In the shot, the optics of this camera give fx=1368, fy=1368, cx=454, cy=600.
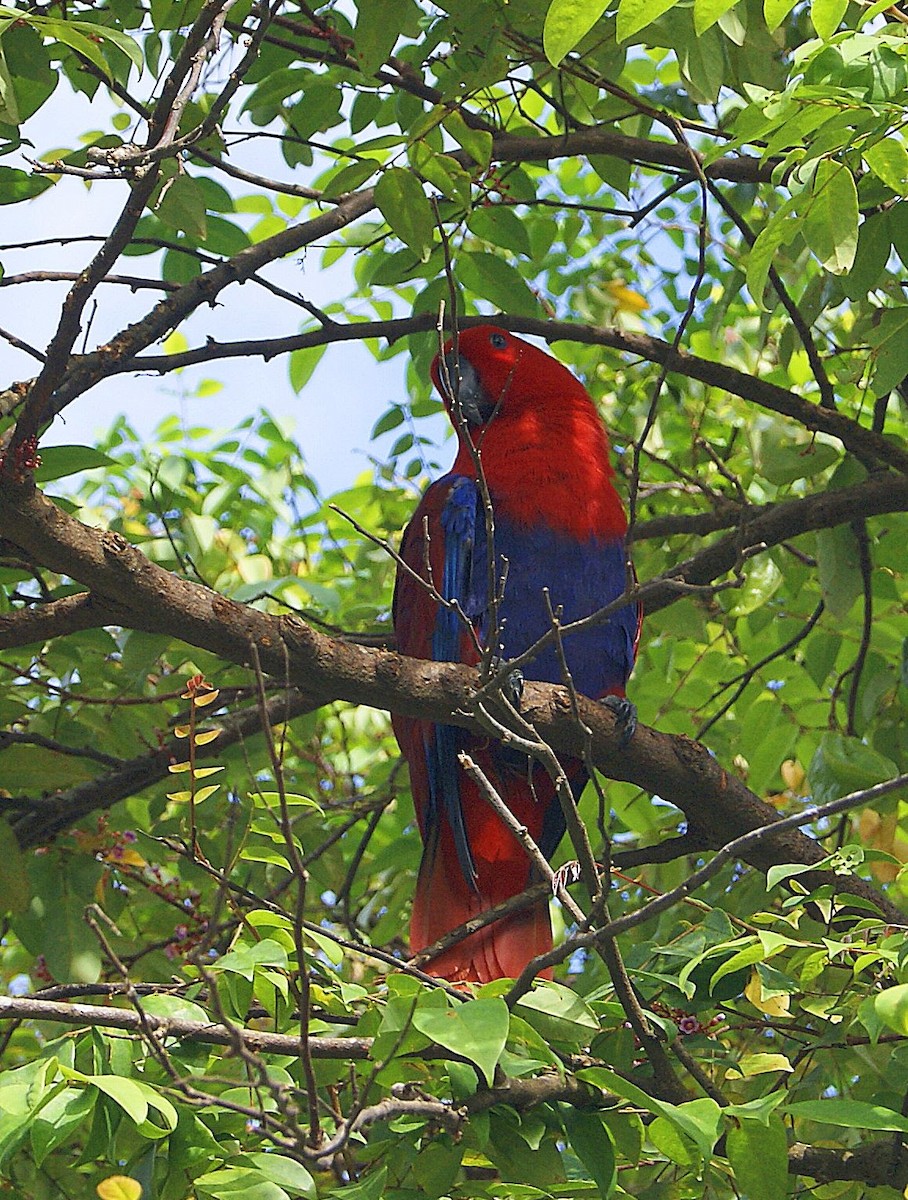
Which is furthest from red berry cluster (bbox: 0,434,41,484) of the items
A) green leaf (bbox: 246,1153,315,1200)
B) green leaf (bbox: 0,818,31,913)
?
green leaf (bbox: 246,1153,315,1200)

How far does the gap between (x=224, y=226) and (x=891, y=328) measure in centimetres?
131

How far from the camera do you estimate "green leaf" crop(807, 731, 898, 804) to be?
2.20 metres

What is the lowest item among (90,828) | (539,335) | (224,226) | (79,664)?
(90,828)

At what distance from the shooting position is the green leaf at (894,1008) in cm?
128

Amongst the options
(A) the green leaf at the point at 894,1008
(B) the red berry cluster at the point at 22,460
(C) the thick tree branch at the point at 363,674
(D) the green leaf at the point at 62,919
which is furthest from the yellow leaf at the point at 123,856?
(A) the green leaf at the point at 894,1008

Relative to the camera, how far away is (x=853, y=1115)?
1348 mm

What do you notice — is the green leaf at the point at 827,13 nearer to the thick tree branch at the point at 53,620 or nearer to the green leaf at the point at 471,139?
the green leaf at the point at 471,139

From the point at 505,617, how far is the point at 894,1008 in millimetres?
1658

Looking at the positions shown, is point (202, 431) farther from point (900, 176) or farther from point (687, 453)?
point (900, 176)

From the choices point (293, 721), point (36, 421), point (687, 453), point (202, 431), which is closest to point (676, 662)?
point (293, 721)

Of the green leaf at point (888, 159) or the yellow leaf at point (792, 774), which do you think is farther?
the yellow leaf at point (792, 774)

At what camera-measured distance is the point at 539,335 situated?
2662 millimetres

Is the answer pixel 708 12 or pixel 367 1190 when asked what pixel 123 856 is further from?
pixel 708 12

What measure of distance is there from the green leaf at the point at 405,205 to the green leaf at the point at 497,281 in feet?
1.54
